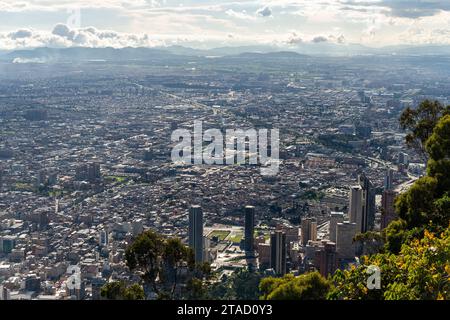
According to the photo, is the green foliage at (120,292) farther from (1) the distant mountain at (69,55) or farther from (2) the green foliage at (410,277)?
(1) the distant mountain at (69,55)

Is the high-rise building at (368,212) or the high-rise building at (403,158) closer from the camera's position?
the high-rise building at (368,212)

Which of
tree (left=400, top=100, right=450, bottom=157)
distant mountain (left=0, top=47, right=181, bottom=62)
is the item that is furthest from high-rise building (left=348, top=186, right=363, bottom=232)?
distant mountain (left=0, top=47, right=181, bottom=62)

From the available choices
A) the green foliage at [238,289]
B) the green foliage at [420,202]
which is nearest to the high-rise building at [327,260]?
the green foliage at [238,289]

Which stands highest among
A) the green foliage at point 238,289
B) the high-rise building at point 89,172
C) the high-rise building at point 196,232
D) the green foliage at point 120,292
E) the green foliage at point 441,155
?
the green foliage at point 441,155

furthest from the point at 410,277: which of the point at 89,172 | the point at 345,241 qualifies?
the point at 89,172

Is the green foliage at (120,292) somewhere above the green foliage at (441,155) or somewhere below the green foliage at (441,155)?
below

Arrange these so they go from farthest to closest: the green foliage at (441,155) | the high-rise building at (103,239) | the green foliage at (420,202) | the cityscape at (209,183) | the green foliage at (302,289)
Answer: the high-rise building at (103,239)
the green foliage at (441,155)
the green foliage at (420,202)
the cityscape at (209,183)
the green foliage at (302,289)
